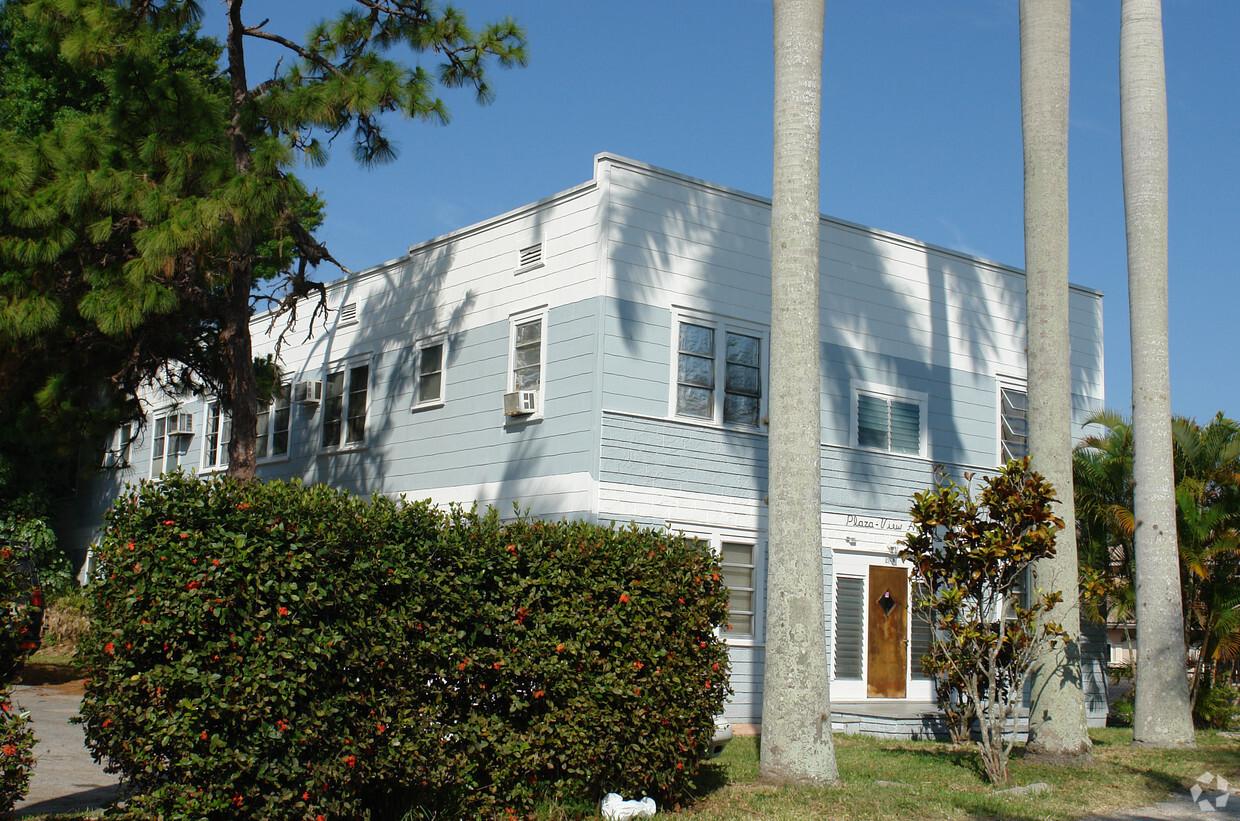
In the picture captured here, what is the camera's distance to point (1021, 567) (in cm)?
1029

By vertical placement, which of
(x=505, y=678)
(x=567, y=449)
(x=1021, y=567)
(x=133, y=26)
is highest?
(x=133, y=26)

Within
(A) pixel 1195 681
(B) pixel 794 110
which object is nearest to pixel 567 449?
(B) pixel 794 110

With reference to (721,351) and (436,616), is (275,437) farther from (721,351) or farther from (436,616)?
(436,616)

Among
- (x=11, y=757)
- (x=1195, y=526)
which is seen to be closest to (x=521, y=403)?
(x=11, y=757)

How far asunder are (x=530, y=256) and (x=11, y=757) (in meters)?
10.1

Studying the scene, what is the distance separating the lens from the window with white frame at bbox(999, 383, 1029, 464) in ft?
60.2

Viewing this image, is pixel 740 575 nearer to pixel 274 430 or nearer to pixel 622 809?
pixel 622 809

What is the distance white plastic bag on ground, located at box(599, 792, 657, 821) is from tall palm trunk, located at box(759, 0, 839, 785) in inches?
64.4

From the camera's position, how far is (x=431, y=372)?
1670cm

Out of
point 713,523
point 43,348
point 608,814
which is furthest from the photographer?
point 713,523

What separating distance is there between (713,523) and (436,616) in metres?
8.05

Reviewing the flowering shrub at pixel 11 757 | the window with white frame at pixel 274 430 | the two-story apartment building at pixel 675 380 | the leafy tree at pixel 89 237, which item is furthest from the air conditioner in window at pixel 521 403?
the flowering shrub at pixel 11 757

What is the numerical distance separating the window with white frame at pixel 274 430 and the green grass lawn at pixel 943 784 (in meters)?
10.5

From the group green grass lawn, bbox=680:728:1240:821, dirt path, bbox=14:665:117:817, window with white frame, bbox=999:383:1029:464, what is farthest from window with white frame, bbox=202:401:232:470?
window with white frame, bbox=999:383:1029:464
